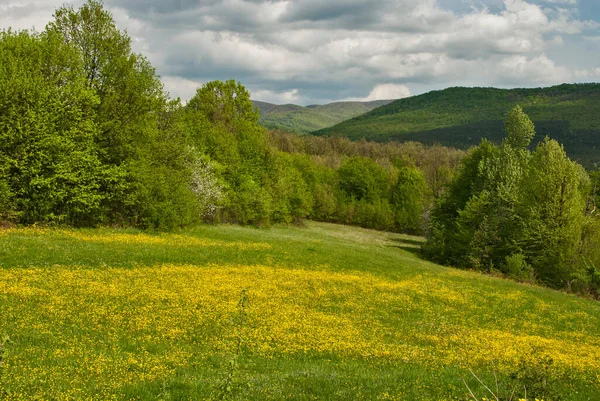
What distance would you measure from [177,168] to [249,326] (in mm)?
31266

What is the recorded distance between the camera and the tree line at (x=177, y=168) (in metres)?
32.2

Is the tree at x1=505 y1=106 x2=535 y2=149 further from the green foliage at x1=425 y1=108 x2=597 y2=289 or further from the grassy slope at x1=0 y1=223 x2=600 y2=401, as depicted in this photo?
the grassy slope at x1=0 y1=223 x2=600 y2=401

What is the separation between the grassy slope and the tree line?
4714mm

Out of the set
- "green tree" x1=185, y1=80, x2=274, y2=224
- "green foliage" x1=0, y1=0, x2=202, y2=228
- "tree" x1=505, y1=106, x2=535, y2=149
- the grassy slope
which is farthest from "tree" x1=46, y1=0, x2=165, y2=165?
"tree" x1=505, y1=106, x2=535, y2=149

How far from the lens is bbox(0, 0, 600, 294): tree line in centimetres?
3216

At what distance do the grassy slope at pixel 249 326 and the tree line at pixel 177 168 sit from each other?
4.71 meters

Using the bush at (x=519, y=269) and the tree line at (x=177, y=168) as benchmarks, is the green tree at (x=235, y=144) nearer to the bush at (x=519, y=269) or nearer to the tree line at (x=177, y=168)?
the tree line at (x=177, y=168)

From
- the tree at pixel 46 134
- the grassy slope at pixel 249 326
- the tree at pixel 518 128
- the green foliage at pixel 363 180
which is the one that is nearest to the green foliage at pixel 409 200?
the green foliage at pixel 363 180

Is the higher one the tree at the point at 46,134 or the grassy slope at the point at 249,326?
the tree at the point at 46,134

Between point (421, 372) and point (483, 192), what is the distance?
154 ft

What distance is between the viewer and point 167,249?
104ft

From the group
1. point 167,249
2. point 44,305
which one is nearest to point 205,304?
point 44,305

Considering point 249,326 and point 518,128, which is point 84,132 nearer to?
point 249,326

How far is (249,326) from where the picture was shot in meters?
18.5
